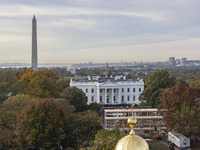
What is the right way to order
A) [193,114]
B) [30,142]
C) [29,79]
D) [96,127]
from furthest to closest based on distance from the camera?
[29,79], [193,114], [96,127], [30,142]

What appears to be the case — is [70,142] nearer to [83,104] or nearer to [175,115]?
[175,115]

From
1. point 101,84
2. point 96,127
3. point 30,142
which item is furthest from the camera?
point 101,84

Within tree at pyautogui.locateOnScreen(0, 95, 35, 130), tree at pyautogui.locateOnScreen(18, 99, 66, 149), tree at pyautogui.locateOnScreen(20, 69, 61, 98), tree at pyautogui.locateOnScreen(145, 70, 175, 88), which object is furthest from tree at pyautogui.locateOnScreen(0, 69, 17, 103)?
tree at pyautogui.locateOnScreen(145, 70, 175, 88)

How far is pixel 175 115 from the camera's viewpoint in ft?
135

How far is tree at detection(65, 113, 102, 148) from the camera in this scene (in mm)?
34000

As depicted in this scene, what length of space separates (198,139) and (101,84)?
143 ft

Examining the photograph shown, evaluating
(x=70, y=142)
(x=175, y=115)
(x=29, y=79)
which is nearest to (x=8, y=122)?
(x=70, y=142)

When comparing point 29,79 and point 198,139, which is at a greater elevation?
point 29,79

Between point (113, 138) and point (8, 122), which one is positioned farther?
point (8, 122)

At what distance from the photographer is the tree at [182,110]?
39.9 m

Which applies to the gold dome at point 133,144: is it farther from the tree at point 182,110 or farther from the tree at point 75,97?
the tree at point 75,97

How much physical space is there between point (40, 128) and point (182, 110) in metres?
19.9

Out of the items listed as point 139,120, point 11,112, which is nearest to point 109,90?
point 139,120

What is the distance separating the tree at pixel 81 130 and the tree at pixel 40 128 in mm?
986
